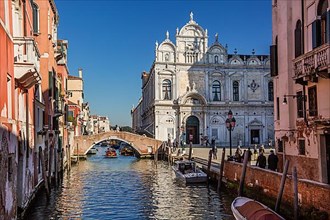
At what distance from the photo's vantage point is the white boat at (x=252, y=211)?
7207 millimetres

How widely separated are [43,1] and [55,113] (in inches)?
184

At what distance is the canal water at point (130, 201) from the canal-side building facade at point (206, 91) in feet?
51.5

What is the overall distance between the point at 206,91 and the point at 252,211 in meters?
27.4

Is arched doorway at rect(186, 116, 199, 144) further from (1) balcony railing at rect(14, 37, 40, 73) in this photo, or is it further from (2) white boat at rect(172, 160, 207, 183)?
(1) balcony railing at rect(14, 37, 40, 73)

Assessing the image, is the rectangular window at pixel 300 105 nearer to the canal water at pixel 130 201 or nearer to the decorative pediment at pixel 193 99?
the canal water at pixel 130 201

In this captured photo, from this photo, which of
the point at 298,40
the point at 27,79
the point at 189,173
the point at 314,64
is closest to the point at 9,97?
the point at 27,79

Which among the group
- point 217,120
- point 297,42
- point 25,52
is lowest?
point 217,120

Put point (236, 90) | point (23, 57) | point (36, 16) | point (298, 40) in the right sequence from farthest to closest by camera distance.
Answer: point (236, 90), point (36, 16), point (298, 40), point (23, 57)

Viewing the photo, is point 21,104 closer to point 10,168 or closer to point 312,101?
point 10,168

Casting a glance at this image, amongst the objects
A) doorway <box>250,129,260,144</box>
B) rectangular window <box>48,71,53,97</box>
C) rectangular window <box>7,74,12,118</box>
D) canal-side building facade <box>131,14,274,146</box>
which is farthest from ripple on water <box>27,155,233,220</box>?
doorway <box>250,129,260,144</box>

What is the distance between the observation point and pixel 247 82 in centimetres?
3559

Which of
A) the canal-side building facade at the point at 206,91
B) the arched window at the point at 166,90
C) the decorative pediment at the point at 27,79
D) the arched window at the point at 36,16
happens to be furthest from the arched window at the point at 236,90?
the decorative pediment at the point at 27,79

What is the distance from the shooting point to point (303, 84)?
11188 mm

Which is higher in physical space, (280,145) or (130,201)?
(280,145)
